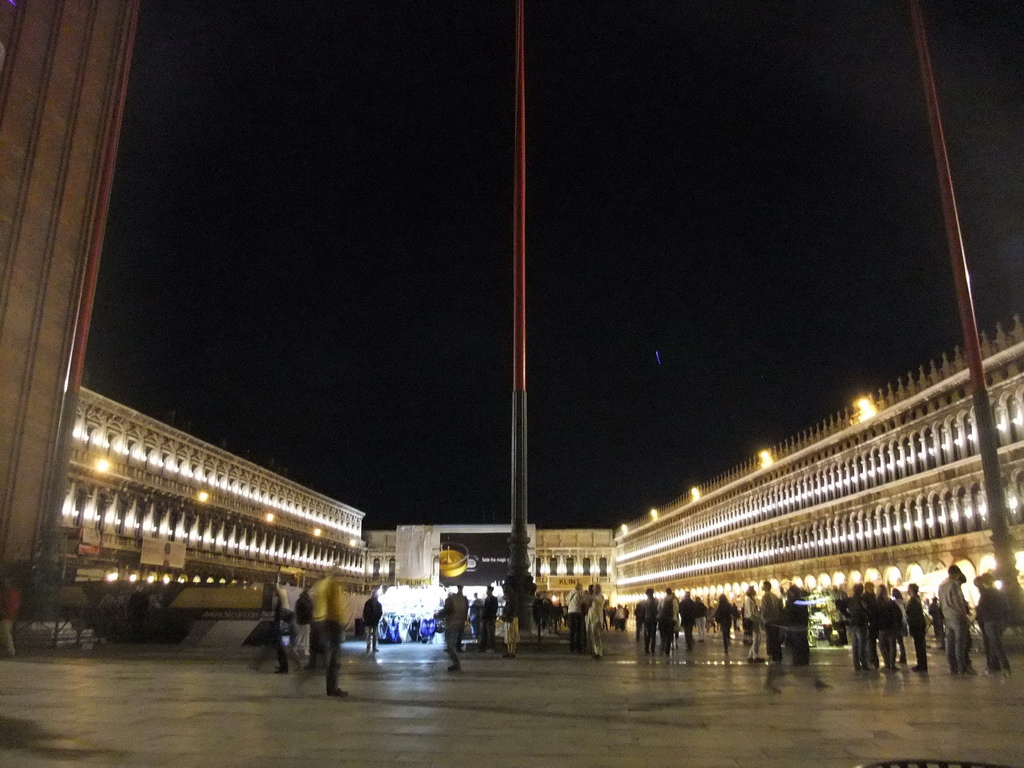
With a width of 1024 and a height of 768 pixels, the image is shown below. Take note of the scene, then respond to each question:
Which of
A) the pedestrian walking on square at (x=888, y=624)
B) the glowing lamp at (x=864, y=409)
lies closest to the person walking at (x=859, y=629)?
the pedestrian walking on square at (x=888, y=624)

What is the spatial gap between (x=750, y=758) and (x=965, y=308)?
22.8 metres

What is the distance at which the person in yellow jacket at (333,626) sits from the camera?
10547 millimetres

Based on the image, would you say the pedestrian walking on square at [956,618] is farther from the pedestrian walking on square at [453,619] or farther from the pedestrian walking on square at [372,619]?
the pedestrian walking on square at [372,619]

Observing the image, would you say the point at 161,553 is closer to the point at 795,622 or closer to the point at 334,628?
the point at 334,628

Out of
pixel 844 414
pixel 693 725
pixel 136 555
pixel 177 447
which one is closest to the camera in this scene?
pixel 693 725

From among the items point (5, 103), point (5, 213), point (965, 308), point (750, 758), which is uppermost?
point (5, 103)

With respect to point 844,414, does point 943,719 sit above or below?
below

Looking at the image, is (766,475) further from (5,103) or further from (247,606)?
(5,103)

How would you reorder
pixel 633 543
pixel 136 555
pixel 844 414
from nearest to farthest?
pixel 136 555, pixel 844 414, pixel 633 543

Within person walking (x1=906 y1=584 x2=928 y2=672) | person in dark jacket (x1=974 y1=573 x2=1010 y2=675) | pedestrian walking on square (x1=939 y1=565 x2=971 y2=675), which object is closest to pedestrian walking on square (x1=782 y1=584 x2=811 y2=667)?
person walking (x1=906 y1=584 x2=928 y2=672)

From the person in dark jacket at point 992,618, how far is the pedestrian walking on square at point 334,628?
10284mm

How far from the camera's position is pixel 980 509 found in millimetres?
42750

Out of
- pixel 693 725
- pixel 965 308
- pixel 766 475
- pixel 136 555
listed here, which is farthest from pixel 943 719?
pixel 766 475

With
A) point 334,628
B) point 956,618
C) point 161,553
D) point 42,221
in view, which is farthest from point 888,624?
point 161,553
